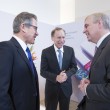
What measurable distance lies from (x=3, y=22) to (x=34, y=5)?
131cm

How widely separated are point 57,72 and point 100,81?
3.97ft

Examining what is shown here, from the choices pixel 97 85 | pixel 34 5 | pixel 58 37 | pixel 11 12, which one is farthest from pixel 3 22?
pixel 97 85

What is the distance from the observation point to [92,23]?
5.00 feet

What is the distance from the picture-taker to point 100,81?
1309 mm

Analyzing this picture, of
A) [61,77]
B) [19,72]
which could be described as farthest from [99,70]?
[61,77]

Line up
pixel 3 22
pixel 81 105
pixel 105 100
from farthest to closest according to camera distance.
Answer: pixel 3 22
pixel 81 105
pixel 105 100

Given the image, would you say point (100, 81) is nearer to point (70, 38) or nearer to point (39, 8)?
point (70, 38)

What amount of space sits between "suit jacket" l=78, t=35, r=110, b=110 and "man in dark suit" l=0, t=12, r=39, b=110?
1.77 feet

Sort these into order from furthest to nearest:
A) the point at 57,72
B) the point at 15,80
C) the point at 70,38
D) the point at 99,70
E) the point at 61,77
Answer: the point at 70,38 < the point at 57,72 < the point at 61,77 < the point at 15,80 < the point at 99,70

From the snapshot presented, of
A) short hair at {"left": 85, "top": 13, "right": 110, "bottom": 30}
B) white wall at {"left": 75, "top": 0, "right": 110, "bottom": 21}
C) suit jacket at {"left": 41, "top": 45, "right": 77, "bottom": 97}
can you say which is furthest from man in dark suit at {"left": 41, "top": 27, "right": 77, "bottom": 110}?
white wall at {"left": 75, "top": 0, "right": 110, "bottom": 21}

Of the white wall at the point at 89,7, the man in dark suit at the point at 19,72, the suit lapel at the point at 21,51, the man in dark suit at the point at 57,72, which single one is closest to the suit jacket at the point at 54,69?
the man in dark suit at the point at 57,72

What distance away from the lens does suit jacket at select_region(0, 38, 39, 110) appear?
1.30m

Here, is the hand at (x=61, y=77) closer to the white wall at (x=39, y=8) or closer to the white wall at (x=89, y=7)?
the white wall at (x=39, y=8)

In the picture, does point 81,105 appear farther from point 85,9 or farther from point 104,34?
point 85,9
